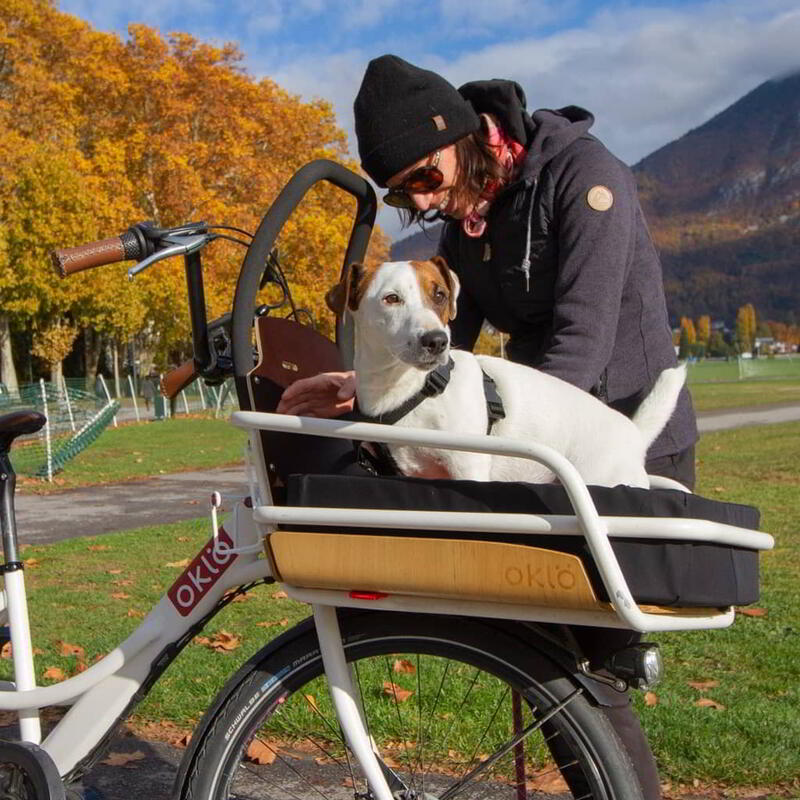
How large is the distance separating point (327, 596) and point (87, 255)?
1.07m

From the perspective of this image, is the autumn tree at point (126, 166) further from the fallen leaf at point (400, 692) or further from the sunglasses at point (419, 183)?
the sunglasses at point (419, 183)

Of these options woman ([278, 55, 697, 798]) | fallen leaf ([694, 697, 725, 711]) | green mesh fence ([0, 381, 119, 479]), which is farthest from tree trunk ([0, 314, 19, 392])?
woman ([278, 55, 697, 798])

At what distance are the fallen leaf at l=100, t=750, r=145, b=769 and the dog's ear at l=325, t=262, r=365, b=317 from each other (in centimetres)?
231

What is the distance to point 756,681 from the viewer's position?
4.91m

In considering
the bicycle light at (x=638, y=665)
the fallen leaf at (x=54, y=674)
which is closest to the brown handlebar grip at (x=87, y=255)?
the bicycle light at (x=638, y=665)

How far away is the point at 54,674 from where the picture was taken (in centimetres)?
539

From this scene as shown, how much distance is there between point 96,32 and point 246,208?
1063 cm

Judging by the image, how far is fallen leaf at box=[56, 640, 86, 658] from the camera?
5816 mm

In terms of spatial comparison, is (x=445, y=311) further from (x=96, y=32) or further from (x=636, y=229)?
(x=96, y=32)

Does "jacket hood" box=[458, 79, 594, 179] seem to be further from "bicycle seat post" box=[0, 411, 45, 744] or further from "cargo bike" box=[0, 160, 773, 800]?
"bicycle seat post" box=[0, 411, 45, 744]

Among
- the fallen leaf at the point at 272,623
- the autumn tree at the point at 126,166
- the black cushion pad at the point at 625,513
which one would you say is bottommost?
the fallen leaf at the point at 272,623

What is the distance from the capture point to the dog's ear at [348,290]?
116 inches

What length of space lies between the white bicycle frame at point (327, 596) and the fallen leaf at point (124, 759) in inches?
48.9

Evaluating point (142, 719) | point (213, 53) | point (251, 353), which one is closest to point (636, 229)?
point (251, 353)
